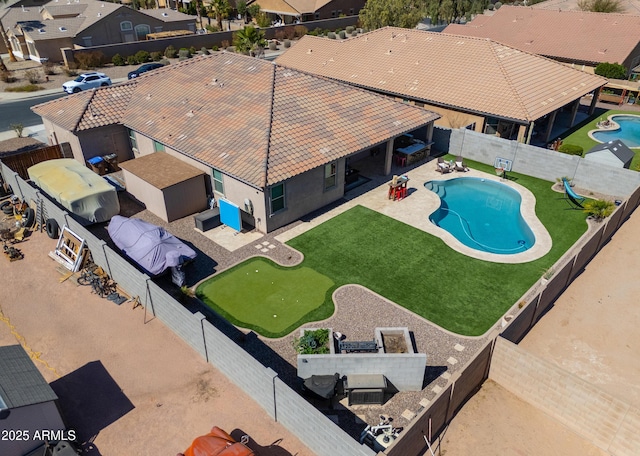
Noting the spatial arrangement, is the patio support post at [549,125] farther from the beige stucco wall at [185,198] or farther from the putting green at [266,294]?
the beige stucco wall at [185,198]

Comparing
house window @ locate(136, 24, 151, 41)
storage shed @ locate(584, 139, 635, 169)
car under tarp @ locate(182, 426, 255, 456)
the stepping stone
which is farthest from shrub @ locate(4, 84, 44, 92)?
storage shed @ locate(584, 139, 635, 169)

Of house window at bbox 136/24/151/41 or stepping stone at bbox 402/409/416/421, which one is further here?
house window at bbox 136/24/151/41

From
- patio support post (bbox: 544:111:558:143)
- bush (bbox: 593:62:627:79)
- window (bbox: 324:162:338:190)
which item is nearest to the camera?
window (bbox: 324:162:338:190)

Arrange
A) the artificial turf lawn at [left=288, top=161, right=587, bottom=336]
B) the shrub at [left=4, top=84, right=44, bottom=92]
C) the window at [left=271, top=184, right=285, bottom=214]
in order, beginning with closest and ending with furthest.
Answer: the artificial turf lawn at [left=288, top=161, right=587, bottom=336] → the window at [left=271, top=184, right=285, bottom=214] → the shrub at [left=4, top=84, right=44, bottom=92]

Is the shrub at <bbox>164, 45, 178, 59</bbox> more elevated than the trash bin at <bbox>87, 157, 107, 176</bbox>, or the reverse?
the shrub at <bbox>164, 45, 178, 59</bbox>

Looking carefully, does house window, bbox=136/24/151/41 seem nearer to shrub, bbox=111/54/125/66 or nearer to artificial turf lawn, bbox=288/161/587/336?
shrub, bbox=111/54/125/66

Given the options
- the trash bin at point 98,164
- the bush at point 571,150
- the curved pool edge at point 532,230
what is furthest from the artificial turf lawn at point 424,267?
the trash bin at point 98,164
